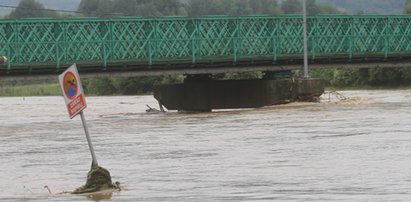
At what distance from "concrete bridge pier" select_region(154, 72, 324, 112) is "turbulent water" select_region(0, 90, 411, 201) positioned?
17440mm

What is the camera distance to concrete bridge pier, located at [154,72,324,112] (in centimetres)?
7831

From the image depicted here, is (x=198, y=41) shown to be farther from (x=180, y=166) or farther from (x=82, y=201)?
(x=82, y=201)

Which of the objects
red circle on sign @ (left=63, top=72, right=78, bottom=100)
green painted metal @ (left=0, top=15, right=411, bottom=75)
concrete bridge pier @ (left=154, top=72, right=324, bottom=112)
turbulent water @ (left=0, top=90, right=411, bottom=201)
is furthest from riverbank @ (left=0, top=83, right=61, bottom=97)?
red circle on sign @ (left=63, top=72, right=78, bottom=100)

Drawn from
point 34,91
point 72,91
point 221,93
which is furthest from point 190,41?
point 34,91

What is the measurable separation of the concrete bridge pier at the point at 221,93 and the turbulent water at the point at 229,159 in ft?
57.2

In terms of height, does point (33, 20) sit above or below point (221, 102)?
above

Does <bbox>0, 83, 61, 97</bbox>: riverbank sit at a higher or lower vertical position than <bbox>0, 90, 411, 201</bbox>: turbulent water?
lower

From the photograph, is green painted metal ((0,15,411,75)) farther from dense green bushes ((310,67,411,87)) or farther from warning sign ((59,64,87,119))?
warning sign ((59,64,87,119))

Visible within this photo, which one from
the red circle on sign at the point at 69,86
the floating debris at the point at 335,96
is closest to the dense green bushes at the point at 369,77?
the floating debris at the point at 335,96

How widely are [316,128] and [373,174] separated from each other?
21.5m

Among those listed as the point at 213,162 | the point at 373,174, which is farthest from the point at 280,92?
the point at 373,174

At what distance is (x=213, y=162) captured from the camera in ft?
109

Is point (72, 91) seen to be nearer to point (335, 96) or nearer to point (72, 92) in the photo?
point (72, 92)

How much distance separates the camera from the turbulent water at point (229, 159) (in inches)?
974
